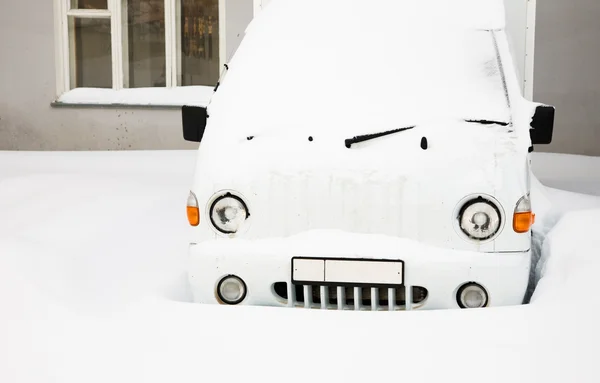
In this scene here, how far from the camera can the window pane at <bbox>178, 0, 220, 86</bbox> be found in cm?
1129

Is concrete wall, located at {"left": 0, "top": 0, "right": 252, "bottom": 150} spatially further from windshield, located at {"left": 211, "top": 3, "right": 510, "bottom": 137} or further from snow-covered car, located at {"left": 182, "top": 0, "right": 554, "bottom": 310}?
snow-covered car, located at {"left": 182, "top": 0, "right": 554, "bottom": 310}

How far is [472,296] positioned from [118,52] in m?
9.37

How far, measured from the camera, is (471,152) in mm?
3158

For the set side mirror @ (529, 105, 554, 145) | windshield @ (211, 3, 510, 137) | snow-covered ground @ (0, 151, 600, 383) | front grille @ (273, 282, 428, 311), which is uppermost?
windshield @ (211, 3, 510, 137)

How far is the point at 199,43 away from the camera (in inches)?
446

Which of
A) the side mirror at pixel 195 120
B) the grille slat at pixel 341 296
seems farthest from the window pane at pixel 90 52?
the grille slat at pixel 341 296

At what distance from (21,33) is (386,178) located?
9.65 metres

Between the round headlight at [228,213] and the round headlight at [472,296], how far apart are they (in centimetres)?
97

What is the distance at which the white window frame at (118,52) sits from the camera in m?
11.2

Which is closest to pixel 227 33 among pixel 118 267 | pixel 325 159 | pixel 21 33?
pixel 21 33

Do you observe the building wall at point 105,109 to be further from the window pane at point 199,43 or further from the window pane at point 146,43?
the window pane at point 199,43

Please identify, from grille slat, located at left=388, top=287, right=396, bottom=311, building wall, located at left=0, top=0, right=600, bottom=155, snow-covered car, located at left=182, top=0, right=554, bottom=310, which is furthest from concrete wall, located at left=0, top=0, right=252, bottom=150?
grille slat, located at left=388, top=287, right=396, bottom=311

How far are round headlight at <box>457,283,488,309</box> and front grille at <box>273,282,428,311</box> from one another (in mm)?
149

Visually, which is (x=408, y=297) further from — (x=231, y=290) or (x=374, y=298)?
(x=231, y=290)
